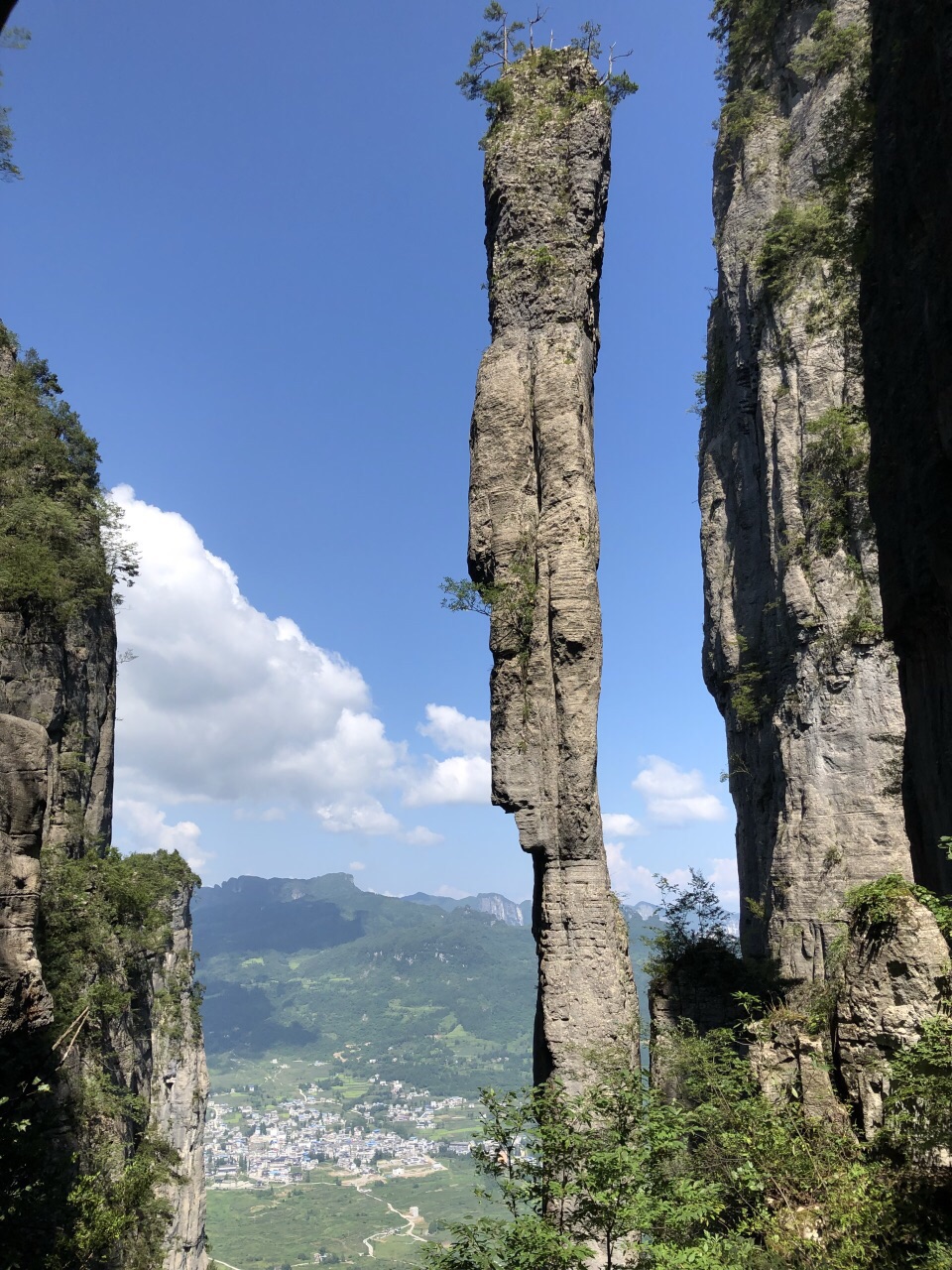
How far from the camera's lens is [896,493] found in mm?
12812

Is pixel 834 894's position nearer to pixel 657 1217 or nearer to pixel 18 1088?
pixel 657 1217

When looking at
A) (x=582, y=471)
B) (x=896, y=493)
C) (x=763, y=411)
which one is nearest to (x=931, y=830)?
(x=896, y=493)

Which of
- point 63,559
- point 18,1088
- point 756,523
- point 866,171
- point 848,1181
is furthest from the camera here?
point 756,523

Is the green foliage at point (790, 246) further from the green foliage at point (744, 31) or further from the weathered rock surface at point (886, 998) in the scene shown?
the weathered rock surface at point (886, 998)

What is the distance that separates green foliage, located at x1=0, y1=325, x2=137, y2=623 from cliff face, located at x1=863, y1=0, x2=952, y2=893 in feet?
73.3

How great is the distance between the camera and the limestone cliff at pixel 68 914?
12414 millimetres

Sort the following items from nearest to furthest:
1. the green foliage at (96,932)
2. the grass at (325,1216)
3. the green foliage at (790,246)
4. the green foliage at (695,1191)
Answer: the green foliage at (695,1191) < the green foliage at (96,932) < the green foliage at (790,246) < the grass at (325,1216)

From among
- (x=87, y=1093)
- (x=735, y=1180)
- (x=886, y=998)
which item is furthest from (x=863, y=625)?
(x=87, y=1093)

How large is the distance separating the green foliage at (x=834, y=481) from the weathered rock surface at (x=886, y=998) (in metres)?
15.2

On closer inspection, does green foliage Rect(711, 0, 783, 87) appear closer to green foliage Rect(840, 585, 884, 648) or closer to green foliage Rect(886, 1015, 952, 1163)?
green foliage Rect(840, 585, 884, 648)

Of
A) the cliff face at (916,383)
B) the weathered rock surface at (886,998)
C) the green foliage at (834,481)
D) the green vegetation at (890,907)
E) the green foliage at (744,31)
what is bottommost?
the weathered rock surface at (886,998)

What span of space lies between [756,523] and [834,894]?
1513 centimetres

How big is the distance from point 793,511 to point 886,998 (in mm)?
23747

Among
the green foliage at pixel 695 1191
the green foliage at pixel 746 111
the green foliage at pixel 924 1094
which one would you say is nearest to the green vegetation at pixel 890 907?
the green foliage at pixel 924 1094
